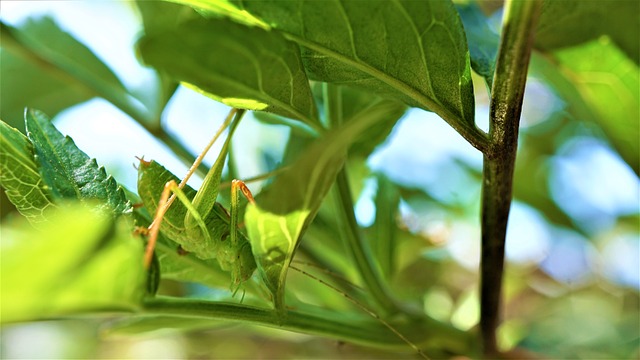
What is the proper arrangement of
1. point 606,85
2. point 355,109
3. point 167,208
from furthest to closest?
point 606,85 → point 355,109 → point 167,208

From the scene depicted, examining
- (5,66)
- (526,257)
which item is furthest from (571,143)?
(5,66)

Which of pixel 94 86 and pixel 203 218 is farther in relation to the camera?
pixel 94 86

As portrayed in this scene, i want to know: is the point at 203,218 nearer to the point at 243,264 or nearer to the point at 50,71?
the point at 243,264

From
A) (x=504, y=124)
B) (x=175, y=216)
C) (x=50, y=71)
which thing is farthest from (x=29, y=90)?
(x=504, y=124)

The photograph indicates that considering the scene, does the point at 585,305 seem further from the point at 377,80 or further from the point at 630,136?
the point at 377,80

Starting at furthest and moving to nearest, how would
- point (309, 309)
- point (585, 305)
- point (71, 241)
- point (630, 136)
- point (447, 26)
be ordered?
point (585, 305) < point (630, 136) < point (309, 309) < point (447, 26) < point (71, 241)
